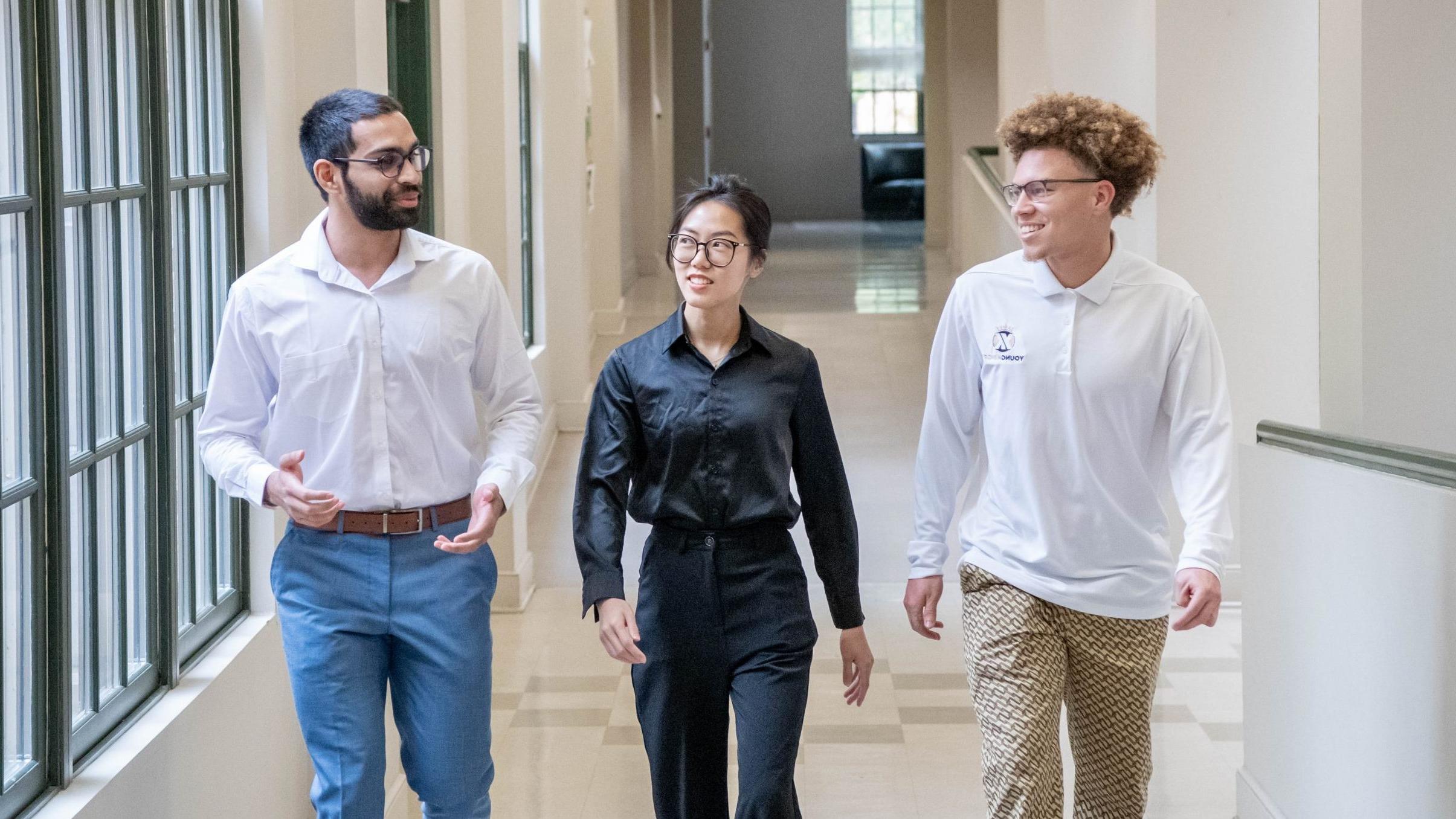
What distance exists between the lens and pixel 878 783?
16.7 feet

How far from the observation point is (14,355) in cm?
273

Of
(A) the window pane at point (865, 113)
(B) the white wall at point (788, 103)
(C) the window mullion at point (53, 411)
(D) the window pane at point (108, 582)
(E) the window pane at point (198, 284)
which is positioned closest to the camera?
(C) the window mullion at point (53, 411)

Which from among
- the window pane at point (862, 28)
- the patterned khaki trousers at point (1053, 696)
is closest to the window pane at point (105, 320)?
the patterned khaki trousers at point (1053, 696)

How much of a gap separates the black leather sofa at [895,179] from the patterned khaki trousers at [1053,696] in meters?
24.1

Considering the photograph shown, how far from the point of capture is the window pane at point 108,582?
125 inches

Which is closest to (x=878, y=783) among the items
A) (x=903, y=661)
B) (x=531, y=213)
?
(x=903, y=661)

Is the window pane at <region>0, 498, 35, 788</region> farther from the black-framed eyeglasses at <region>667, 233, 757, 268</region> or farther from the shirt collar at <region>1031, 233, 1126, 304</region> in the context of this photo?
the shirt collar at <region>1031, 233, 1126, 304</region>

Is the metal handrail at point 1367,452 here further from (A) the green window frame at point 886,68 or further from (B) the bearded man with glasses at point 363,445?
(A) the green window frame at point 886,68

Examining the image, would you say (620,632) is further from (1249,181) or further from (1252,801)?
(1249,181)

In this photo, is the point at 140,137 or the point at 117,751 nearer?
the point at 117,751

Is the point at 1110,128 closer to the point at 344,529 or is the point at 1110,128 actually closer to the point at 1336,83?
the point at 1336,83

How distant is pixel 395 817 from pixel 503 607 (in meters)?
2.61

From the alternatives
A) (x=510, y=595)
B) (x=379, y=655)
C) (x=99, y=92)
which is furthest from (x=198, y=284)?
(x=510, y=595)

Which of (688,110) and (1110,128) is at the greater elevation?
(688,110)
